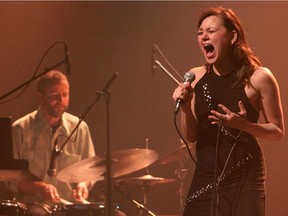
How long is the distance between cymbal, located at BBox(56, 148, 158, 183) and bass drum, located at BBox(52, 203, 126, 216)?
0.92 ft

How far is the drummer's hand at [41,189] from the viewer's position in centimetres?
439

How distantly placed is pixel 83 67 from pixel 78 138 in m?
0.71

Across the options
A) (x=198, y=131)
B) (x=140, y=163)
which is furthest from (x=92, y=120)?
(x=198, y=131)

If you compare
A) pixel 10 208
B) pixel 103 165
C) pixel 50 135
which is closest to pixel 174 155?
pixel 103 165

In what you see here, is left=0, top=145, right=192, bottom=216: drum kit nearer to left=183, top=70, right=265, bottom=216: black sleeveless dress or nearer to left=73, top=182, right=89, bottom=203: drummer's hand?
left=73, top=182, right=89, bottom=203: drummer's hand

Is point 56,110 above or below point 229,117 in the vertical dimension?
above

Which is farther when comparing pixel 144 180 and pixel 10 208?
pixel 144 180

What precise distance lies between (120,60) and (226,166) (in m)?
3.24

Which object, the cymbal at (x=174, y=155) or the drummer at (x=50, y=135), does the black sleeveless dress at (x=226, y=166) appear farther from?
the drummer at (x=50, y=135)

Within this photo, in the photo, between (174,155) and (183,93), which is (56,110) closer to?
(174,155)

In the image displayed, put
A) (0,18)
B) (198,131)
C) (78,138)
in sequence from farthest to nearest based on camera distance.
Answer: (0,18) < (78,138) < (198,131)

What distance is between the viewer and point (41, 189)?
14.5 ft

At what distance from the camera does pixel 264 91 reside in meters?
2.58

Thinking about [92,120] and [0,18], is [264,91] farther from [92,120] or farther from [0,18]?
[0,18]
